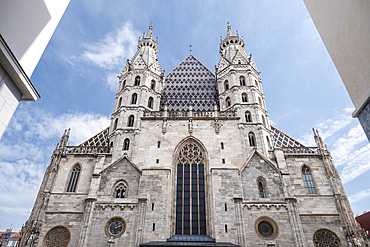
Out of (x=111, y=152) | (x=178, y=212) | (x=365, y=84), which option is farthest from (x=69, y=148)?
(x=365, y=84)

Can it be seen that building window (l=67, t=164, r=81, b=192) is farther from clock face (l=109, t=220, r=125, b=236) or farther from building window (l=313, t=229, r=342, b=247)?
building window (l=313, t=229, r=342, b=247)

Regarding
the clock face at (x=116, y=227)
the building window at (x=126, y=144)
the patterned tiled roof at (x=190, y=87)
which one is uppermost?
the patterned tiled roof at (x=190, y=87)

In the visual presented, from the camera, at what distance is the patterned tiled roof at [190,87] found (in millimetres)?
24386

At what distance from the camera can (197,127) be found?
20.4 m

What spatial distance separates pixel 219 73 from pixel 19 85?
22591 mm

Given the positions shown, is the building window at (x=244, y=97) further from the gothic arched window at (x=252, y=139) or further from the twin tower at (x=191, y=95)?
the gothic arched window at (x=252, y=139)

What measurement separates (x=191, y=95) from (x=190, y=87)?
130cm

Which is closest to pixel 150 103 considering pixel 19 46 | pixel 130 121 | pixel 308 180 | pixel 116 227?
pixel 130 121

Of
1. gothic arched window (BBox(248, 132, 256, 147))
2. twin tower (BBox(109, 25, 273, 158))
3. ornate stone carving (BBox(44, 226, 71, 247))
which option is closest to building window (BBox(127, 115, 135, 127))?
twin tower (BBox(109, 25, 273, 158))

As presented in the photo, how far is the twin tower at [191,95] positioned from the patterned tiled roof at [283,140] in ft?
3.68

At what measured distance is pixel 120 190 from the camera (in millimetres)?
17719

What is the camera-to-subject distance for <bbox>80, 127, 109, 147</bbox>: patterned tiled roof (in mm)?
21297

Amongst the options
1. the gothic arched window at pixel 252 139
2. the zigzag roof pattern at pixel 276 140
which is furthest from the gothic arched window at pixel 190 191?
the zigzag roof pattern at pixel 276 140

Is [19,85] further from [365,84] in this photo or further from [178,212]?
[178,212]
